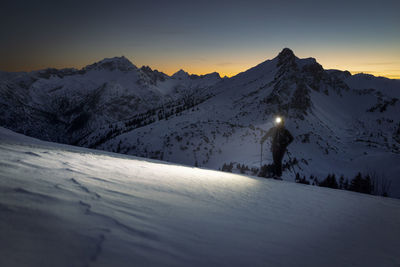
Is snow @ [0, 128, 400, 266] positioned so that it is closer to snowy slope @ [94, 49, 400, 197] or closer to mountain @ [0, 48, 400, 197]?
mountain @ [0, 48, 400, 197]

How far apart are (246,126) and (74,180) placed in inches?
2257

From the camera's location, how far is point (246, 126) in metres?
59.4

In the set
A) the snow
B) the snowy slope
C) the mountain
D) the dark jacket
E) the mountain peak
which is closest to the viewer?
the snow

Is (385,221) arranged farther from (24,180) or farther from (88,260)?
(24,180)

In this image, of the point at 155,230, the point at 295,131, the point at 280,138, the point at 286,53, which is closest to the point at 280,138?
the point at 280,138

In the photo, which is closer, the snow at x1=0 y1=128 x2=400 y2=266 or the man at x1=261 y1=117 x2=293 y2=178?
the snow at x1=0 y1=128 x2=400 y2=266

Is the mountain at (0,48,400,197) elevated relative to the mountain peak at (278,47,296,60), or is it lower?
lower

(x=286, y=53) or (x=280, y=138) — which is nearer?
(x=280, y=138)

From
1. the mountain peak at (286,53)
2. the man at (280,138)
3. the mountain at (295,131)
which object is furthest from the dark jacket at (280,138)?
the mountain peak at (286,53)

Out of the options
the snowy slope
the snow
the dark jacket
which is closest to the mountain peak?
the snowy slope

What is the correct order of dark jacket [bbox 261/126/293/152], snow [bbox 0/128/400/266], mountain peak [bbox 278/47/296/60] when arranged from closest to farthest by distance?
snow [bbox 0/128/400/266] < dark jacket [bbox 261/126/293/152] < mountain peak [bbox 278/47/296/60]

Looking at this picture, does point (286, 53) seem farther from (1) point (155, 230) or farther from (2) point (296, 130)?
(1) point (155, 230)

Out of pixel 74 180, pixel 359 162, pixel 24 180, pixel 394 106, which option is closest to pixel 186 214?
pixel 74 180

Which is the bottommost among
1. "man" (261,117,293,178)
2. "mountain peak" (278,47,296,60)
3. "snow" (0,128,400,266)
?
"snow" (0,128,400,266)
